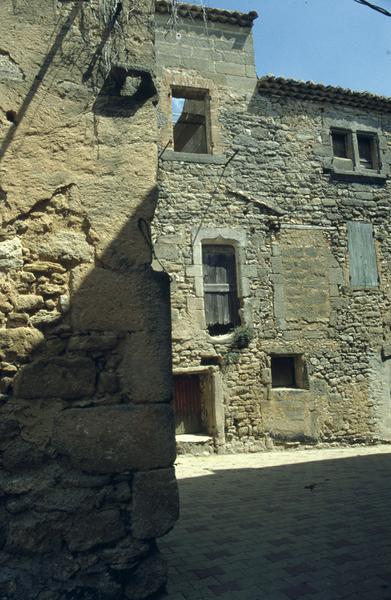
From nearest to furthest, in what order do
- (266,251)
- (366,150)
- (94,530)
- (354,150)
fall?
(94,530)
(266,251)
(354,150)
(366,150)

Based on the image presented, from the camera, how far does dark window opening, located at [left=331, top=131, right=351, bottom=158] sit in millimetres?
10117

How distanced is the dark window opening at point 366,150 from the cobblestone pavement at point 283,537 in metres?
6.90

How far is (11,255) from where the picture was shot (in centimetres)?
237

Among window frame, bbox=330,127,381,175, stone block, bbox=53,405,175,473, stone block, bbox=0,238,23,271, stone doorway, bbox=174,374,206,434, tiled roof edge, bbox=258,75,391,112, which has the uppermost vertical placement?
tiled roof edge, bbox=258,75,391,112

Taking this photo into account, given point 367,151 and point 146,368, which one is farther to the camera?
point 367,151

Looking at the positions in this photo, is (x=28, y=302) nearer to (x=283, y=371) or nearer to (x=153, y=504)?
(x=153, y=504)

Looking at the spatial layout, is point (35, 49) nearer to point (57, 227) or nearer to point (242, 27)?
point (57, 227)

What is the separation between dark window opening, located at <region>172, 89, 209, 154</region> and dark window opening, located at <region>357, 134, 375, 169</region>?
3.58 m

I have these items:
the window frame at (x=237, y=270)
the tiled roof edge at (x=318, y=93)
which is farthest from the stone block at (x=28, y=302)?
the tiled roof edge at (x=318, y=93)

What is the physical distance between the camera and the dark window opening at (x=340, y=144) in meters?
10.1

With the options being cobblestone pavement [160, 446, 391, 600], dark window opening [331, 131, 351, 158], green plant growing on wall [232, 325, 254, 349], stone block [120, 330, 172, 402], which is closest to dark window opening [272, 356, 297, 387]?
green plant growing on wall [232, 325, 254, 349]

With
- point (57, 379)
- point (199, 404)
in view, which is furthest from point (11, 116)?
point (199, 404)

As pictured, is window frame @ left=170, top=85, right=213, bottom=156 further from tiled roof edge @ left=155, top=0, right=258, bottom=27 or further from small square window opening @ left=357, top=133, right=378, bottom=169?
small square window opening @ left=357, top=133, right=378, bottom=169

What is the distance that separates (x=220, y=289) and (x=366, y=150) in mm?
4913
